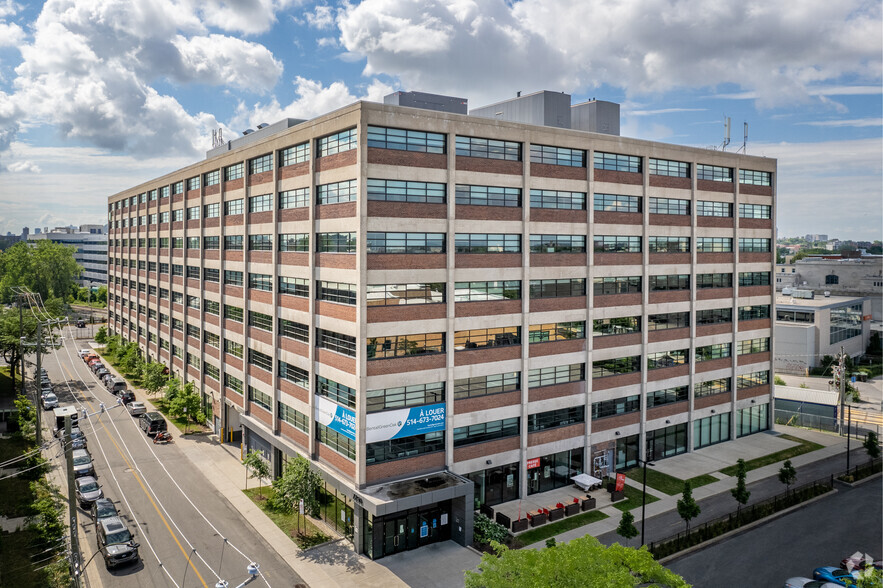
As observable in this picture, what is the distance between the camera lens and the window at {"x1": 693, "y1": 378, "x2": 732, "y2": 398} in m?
51.8

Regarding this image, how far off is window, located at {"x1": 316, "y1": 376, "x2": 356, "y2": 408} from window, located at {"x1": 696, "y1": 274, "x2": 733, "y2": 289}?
32.9 metres

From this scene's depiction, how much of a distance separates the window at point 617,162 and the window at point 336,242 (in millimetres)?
20488

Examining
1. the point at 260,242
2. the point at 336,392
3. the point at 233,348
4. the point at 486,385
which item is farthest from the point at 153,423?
the point at 486,385

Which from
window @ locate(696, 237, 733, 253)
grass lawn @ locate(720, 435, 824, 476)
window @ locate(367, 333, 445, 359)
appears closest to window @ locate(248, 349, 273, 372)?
window @ locate(367, 333, 445, 359)

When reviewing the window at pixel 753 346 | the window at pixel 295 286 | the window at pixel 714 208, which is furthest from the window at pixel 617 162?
the window at pixel 295 286

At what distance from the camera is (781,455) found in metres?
51.6

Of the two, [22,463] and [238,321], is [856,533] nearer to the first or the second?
[238,321]

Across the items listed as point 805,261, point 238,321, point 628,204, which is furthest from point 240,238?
point 805,261

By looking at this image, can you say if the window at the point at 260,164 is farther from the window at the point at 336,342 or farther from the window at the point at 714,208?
the window at the point at 714,208

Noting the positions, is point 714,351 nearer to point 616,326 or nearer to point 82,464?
point 616,326

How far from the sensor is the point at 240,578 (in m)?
31.2

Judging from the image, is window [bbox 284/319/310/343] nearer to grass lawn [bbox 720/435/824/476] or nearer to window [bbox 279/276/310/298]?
window [bbox 279/276/310/298]

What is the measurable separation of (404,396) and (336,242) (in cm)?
1059

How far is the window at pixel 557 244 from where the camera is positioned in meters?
41.3
